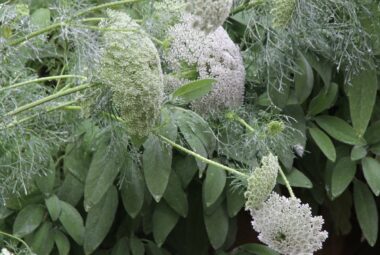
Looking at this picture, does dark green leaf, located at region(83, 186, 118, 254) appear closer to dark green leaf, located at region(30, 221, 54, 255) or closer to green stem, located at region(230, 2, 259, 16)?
dark green leaf, located at region(30, 221, 54, 255)

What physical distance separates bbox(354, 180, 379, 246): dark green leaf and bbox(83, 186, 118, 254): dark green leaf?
1.60ft

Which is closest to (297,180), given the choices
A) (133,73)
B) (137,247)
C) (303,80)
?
(303,80)

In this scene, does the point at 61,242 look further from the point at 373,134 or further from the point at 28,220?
the point at 373,134

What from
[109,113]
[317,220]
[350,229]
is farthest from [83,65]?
[350,229]

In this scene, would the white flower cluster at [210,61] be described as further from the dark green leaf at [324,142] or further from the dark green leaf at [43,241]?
the dark green leaf at [43,241]

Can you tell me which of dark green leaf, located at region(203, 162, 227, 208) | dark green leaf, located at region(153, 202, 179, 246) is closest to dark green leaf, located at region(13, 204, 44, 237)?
dark green leaf, located at region(153, 202, 179, 246)

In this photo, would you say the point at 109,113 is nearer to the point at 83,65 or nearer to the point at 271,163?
the point at 83,65

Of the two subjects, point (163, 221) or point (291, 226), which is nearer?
point (291, 226)

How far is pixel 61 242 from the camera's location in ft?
5.30

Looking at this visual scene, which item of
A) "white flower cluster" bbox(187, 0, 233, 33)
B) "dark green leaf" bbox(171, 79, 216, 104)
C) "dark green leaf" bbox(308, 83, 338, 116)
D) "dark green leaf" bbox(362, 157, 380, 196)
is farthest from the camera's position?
"dark green leaf" bbox(308, 83, 338, 116)

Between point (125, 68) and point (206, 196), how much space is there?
1.49ft

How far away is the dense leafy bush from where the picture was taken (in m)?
1.48

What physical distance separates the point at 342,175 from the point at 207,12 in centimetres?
67

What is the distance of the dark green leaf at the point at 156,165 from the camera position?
1.51 m
